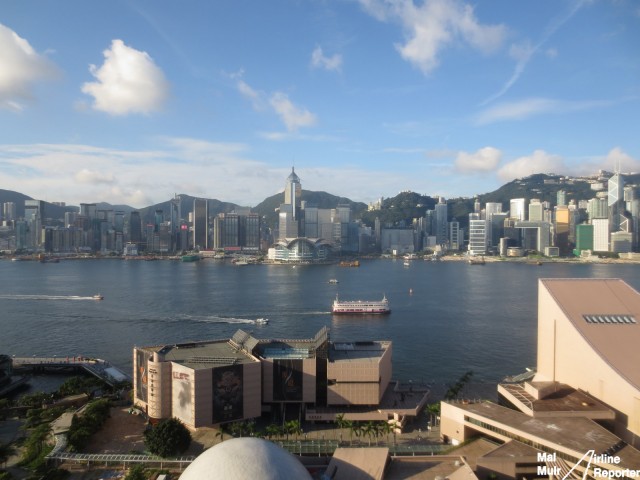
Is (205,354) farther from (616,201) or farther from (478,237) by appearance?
(616,201)

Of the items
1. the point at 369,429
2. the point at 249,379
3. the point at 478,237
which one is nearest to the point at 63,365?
the point at 249,379

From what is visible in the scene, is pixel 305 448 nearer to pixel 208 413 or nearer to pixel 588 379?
pixel 208 413

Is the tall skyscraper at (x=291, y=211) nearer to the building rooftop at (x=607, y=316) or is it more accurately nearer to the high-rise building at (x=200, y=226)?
the high-rise building at (x=200, y=226)

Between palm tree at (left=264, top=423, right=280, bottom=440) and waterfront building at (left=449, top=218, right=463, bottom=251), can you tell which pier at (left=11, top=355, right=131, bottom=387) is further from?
waterfront building at (left=449, top=218, right=463, bottom=251)

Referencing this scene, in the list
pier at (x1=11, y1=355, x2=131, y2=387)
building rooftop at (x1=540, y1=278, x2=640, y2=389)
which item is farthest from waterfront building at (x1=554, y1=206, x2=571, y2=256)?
pier at (x1=11, y1=355, x2=131, y2=387)

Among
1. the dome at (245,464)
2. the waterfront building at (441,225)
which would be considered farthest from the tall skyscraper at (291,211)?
the dome at (245,464)

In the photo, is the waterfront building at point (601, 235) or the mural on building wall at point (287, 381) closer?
the mural on building wall at point (287, 381)

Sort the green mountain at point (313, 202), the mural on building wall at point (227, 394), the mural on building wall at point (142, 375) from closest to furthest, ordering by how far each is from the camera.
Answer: the mural on building wall at point (227, 394) → the mural on building wall at point (142, 375) → the green mountain at point (313, 202)

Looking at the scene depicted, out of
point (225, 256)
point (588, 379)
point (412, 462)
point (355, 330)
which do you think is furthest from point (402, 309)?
point (225, 256)
